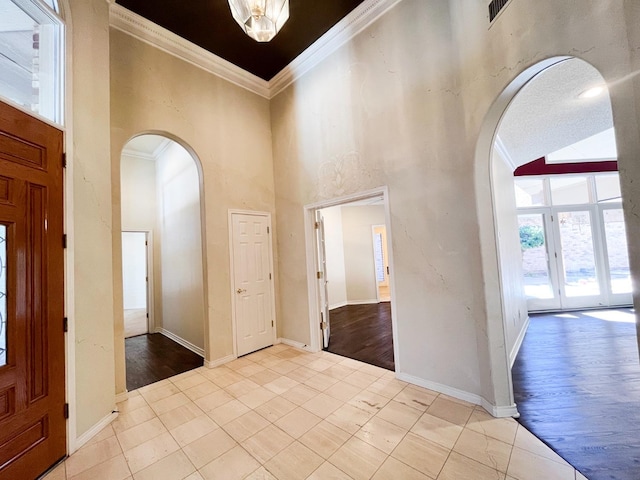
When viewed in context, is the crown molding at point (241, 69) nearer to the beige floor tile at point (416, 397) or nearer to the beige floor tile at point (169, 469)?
the beige floor tile at point (416, 397)

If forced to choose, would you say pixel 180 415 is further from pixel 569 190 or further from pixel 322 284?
pixel 569 190

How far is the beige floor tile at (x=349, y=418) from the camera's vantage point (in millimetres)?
1969

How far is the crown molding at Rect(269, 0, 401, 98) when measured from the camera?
2795mm

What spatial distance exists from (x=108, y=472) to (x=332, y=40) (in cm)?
474

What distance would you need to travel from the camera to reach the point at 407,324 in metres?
2.63

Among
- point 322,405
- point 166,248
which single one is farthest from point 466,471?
point 166,248

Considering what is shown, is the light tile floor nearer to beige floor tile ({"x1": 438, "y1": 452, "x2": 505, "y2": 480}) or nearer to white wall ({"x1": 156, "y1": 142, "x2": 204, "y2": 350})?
beige floor tile ({"x1": 438, "y1": 452, "x2": 505, "y2": 480})

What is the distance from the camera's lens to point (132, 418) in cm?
222

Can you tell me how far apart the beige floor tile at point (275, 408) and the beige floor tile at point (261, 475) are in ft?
1.63

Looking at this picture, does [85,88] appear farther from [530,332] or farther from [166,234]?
[530,332]

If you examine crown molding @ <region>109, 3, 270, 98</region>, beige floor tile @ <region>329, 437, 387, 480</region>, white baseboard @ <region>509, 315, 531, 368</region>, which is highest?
crown molding @ <region>109, 3, 270, 98</region>

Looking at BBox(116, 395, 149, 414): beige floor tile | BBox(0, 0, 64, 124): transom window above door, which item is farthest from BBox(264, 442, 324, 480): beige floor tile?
BBox(0, 0, 64, 124): transom window above door

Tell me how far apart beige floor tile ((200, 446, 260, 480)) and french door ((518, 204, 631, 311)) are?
580 centimetres

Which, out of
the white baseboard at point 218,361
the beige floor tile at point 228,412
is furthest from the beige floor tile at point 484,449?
the white baseboard at point 218,361
